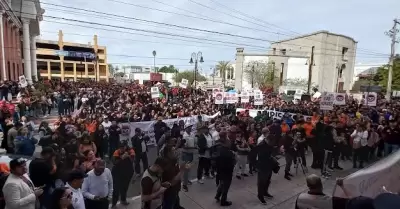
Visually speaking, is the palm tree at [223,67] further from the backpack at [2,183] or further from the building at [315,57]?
the backpack at [2,183]

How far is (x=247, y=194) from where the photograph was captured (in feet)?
22.9

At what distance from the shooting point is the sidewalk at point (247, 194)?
6348 mm

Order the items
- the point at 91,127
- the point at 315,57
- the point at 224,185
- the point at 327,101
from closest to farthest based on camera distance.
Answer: the point at 224,185, the point at 91,127, the point at 327,101, the point at 315,57

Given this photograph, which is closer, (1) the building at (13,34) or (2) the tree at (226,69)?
(1) the building at (13,34)

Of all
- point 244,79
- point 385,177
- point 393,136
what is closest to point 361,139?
point 393,136

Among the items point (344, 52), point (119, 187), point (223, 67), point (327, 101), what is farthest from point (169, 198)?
point (223, 67)

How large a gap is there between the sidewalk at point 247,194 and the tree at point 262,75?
148 feet

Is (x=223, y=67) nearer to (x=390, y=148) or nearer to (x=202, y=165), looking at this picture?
(x=390, y=148)

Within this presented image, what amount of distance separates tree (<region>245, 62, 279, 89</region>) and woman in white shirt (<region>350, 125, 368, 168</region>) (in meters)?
43.0

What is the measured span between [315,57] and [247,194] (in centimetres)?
5452

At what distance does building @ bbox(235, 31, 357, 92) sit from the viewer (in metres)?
55.5

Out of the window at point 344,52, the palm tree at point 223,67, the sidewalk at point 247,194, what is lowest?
the sidewalk at point 247,194

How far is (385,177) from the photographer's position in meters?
2.84

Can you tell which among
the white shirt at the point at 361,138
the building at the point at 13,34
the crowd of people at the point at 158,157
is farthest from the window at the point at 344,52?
the white shirt at the point at 361,138
